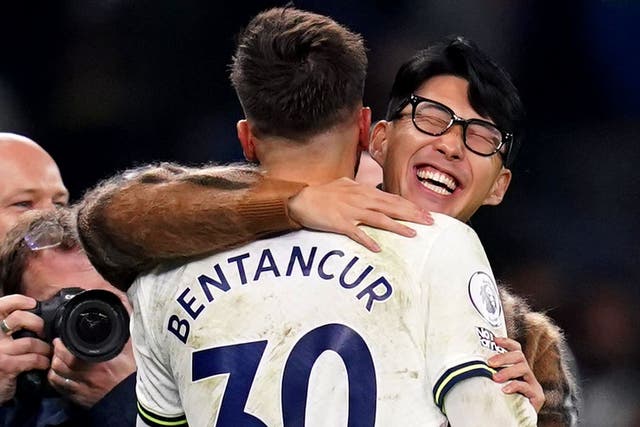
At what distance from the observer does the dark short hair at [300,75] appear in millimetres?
1744

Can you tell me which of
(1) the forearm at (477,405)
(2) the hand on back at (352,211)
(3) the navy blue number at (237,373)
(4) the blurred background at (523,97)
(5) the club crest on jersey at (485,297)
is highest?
(2) the hand on back at (352,211)

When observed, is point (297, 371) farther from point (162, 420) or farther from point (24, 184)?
point (24, 184)

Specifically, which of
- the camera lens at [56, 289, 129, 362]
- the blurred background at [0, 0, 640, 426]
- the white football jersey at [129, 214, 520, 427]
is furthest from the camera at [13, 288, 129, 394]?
the blurred background at [0, 0, 640, 426]

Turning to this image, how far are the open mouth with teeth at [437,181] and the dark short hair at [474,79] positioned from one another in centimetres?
13

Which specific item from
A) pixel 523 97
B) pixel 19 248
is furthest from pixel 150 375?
pixel 523 97

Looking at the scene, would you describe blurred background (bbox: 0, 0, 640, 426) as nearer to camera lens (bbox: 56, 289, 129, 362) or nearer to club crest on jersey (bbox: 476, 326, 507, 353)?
camera lens (bbox: 56, 289, 129, 362)

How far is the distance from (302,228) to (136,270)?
0.30m

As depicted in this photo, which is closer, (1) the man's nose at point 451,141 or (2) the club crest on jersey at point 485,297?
(2) the club crest on jersey at point 485,297

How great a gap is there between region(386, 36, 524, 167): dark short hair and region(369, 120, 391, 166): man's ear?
4cm

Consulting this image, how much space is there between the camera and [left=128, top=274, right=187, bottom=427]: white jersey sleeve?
186 cm

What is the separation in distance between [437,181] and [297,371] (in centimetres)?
71

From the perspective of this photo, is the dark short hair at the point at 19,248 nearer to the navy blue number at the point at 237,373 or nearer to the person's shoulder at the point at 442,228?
the navy blue number at the point at 237,373

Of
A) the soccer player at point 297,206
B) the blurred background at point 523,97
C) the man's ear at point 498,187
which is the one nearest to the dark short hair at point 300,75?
the soccer player at point 297,206

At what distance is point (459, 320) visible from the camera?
167cm
